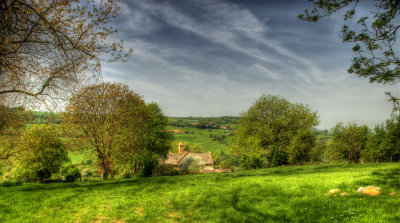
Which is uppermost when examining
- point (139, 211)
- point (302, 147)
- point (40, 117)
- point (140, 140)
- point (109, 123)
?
point (40, 117)

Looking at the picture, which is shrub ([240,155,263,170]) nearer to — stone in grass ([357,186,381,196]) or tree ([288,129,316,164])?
tree ([288,129,316,164])

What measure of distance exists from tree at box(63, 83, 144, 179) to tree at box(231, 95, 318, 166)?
76.1 ft

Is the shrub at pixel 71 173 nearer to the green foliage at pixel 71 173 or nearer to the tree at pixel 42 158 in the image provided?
the green foliage at pixel 71 173

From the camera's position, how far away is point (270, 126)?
42.4 m

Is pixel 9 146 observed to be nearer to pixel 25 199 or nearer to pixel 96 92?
pixel 96 92

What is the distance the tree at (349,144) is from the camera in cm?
4044

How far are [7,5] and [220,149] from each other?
5055 inches

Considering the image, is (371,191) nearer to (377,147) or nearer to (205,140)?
(377,147)

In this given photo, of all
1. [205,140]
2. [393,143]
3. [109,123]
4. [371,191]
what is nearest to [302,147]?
[393,143]

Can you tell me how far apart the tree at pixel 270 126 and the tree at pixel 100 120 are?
2319 cm

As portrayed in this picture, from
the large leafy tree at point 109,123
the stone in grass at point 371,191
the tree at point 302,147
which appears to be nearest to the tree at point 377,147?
the tree at point 302,147

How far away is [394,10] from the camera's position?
361 inches

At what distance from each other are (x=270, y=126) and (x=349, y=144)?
643 inches

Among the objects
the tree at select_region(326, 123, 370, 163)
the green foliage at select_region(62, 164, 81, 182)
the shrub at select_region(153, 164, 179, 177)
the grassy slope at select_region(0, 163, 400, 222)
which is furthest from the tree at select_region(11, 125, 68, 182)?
the tree at select_region(326, 123, 370, 163)
